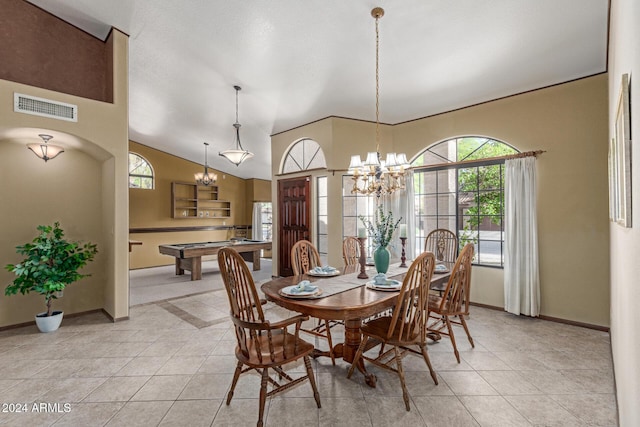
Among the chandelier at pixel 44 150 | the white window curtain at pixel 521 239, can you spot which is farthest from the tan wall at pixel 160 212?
the white window curtain at pixel 521 239

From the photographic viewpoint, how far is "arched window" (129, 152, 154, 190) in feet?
25.9

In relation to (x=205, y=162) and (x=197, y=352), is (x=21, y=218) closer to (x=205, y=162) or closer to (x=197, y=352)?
(x=197, y=352)

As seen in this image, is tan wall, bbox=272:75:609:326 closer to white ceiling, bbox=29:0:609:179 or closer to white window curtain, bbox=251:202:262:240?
white ceiling, bbox=29:0:609:179

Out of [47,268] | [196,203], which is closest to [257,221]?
[196,203]

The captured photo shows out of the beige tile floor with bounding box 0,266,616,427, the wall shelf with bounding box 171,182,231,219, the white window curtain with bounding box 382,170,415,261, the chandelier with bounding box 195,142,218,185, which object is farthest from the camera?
the wall shelf with bounding box 171,182,231,219

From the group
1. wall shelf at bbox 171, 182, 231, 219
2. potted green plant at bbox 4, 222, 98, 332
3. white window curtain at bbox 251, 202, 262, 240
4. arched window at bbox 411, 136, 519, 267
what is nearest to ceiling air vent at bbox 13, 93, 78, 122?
potted green plant at bbox 4, 222, 98, 332

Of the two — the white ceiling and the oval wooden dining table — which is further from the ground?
the white ceiling

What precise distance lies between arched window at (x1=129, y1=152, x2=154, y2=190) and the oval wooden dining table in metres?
6.79

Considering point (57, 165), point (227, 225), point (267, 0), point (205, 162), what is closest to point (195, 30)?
point (267, 0)

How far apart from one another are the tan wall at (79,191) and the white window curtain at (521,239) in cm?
497

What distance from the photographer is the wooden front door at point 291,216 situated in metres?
5.73

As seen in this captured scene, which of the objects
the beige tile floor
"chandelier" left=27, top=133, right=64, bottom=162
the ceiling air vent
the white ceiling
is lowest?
the beige tile floor

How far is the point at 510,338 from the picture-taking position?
335cm

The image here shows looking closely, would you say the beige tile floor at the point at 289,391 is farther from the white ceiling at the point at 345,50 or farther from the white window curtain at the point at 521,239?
the white ceiling at the point at 345,50
